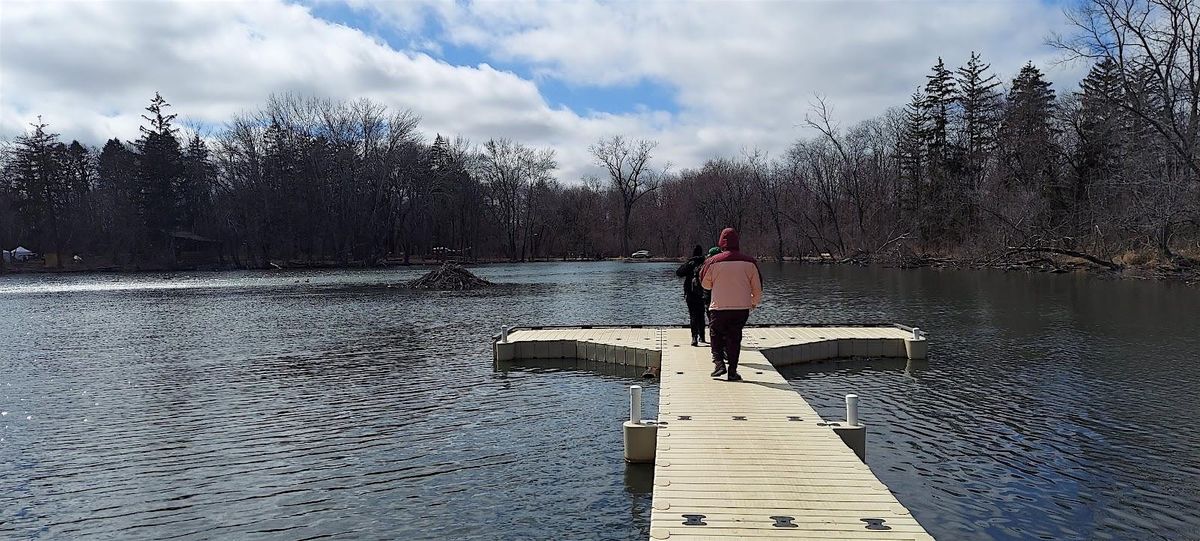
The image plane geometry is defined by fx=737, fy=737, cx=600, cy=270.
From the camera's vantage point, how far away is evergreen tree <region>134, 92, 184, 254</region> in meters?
58.3

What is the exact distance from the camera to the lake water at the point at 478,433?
6168 millimetres

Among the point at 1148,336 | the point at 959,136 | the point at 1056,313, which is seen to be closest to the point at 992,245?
the point at 959,136

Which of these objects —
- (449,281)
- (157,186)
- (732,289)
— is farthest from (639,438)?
(157,186)

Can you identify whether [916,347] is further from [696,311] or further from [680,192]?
[680,192]

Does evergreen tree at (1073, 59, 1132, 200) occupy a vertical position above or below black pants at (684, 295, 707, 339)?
above

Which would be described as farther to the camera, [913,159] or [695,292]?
[913,159]

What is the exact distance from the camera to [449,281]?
34.8m


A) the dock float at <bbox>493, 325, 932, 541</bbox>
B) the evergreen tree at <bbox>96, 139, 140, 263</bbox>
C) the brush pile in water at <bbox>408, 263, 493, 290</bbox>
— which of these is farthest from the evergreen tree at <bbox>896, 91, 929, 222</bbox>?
the evergreen tree at <bbox>96, 139, 140, 263</bbox>

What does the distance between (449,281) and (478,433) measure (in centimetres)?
2675

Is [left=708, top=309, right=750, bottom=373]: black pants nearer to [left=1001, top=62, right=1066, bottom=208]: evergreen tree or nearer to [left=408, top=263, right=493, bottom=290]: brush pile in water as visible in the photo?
[left=408, top=263, right=493, bottom=290]: brush pile in water

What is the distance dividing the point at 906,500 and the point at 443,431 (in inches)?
203

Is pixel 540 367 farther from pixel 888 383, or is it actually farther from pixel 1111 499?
pixel 1111 499

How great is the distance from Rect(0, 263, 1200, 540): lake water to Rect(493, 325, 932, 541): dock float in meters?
0.66

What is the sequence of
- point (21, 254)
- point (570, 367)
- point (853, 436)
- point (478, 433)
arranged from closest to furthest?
1. point (853, 436)
2. point (478, 433)
3. point (570, 367)
4. point (21, 254)
